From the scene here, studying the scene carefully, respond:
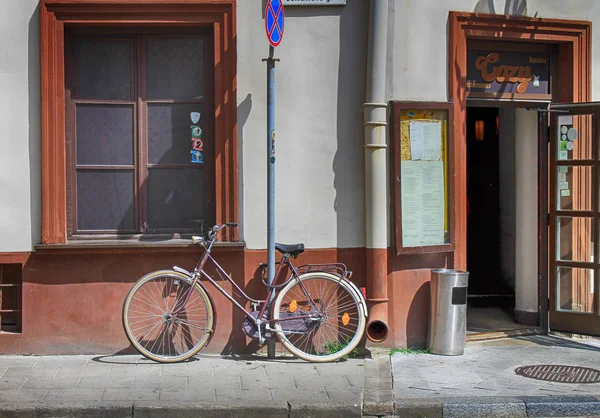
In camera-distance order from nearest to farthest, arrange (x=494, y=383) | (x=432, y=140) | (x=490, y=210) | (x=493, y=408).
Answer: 1. (x=493, y=408)
2. (x=494, y=383)
3. (x=432, y=140)
4. (x=490, y=210)

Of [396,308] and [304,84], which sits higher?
[304,84]

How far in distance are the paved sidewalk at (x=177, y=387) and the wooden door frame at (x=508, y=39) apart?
2132 mm

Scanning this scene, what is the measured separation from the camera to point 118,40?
27.2ft

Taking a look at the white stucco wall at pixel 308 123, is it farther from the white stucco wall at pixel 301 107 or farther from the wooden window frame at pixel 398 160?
the wooden window frame at pixel 398 160

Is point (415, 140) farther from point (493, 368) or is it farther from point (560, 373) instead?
point (560, 373)

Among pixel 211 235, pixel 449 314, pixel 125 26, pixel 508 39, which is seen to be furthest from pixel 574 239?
pixel 125 26

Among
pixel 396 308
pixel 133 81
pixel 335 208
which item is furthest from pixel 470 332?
pixel 133 81

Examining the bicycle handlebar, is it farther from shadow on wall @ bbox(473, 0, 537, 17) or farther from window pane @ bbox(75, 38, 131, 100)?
shadow on wall @ bbox(473, 0, 537, 17)

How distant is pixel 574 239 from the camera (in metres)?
8.99

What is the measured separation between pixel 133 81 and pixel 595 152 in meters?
4.91

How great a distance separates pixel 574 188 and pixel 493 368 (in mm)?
2461

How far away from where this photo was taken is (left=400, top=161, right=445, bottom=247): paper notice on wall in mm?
8312

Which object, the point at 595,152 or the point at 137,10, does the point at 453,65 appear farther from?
the point at 137,10

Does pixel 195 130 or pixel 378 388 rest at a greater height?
pixel 195 130
